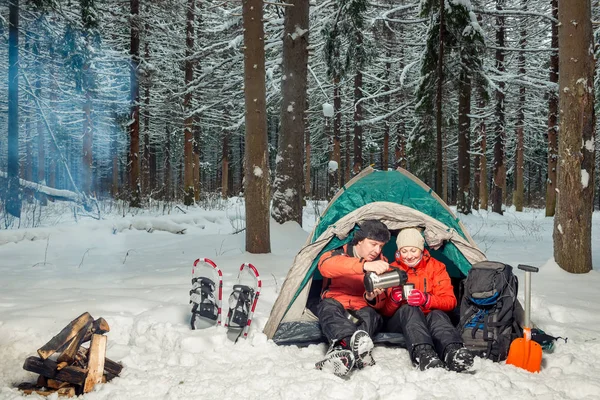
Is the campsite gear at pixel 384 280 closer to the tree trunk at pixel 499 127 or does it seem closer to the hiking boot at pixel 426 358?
the hiking boot at pixel 426 358

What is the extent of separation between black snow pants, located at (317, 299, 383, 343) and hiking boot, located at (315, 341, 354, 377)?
240 mm

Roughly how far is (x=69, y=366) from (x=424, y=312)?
8.51 feet

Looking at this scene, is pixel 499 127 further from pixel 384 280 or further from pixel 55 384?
pixel 55 384

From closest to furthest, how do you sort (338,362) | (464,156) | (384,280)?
(338,362) → (384,280) → (464,156)

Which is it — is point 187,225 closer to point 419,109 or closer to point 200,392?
point 419,109

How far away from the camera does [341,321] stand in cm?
326

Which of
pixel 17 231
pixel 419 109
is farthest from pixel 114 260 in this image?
pixel 419 109

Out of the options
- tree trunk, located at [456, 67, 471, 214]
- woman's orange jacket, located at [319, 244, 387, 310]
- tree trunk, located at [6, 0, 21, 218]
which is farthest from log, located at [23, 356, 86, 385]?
tree trunk, located at [456, 67, 471, 214]

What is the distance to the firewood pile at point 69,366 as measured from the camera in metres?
2.49

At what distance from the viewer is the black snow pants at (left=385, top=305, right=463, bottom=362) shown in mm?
3047

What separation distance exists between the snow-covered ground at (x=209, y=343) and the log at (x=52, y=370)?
14 cm

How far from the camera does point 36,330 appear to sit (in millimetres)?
3209

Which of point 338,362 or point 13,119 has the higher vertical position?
point 13,119

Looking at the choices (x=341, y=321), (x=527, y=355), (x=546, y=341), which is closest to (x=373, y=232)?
(x=341, y=321)
